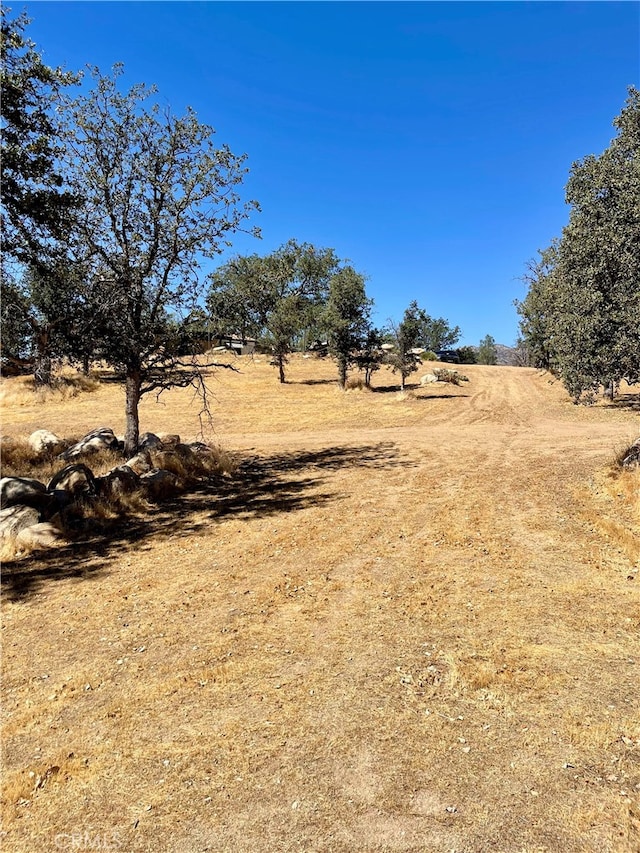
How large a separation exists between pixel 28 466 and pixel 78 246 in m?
7.75

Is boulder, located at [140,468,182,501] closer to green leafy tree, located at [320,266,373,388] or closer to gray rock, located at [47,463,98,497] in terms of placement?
gray rock, located at [47,463,98,497]

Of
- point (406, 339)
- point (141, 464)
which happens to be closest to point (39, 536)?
point (141, 464)

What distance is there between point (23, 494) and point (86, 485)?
1.61 meters

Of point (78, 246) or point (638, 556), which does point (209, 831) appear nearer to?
point (638, 556)

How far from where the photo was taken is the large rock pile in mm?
9164

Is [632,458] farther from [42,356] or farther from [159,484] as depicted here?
[42,356]

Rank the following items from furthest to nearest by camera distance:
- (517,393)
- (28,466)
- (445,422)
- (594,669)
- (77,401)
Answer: (517,393) < (77,401) < (445,422) < (28,466) < (594,669)

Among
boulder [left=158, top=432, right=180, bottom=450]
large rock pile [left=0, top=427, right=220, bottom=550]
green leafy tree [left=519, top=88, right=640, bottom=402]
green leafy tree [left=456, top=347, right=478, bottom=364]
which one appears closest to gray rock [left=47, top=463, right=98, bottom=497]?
large rock pile [left=0, top=427, right=220, bottom=550]

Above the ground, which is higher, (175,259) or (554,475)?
(175,259)

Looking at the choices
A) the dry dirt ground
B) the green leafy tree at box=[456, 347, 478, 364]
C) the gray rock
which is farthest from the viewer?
the green leafy tree at box=[456, 347, 478, 364]

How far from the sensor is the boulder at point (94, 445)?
1613 centimetres

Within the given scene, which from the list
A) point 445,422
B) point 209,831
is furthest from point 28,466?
point 445,422

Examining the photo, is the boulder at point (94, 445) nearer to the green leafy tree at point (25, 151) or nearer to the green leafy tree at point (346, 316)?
the green leafy tree at point (25, 151)

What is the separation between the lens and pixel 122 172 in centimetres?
1338
